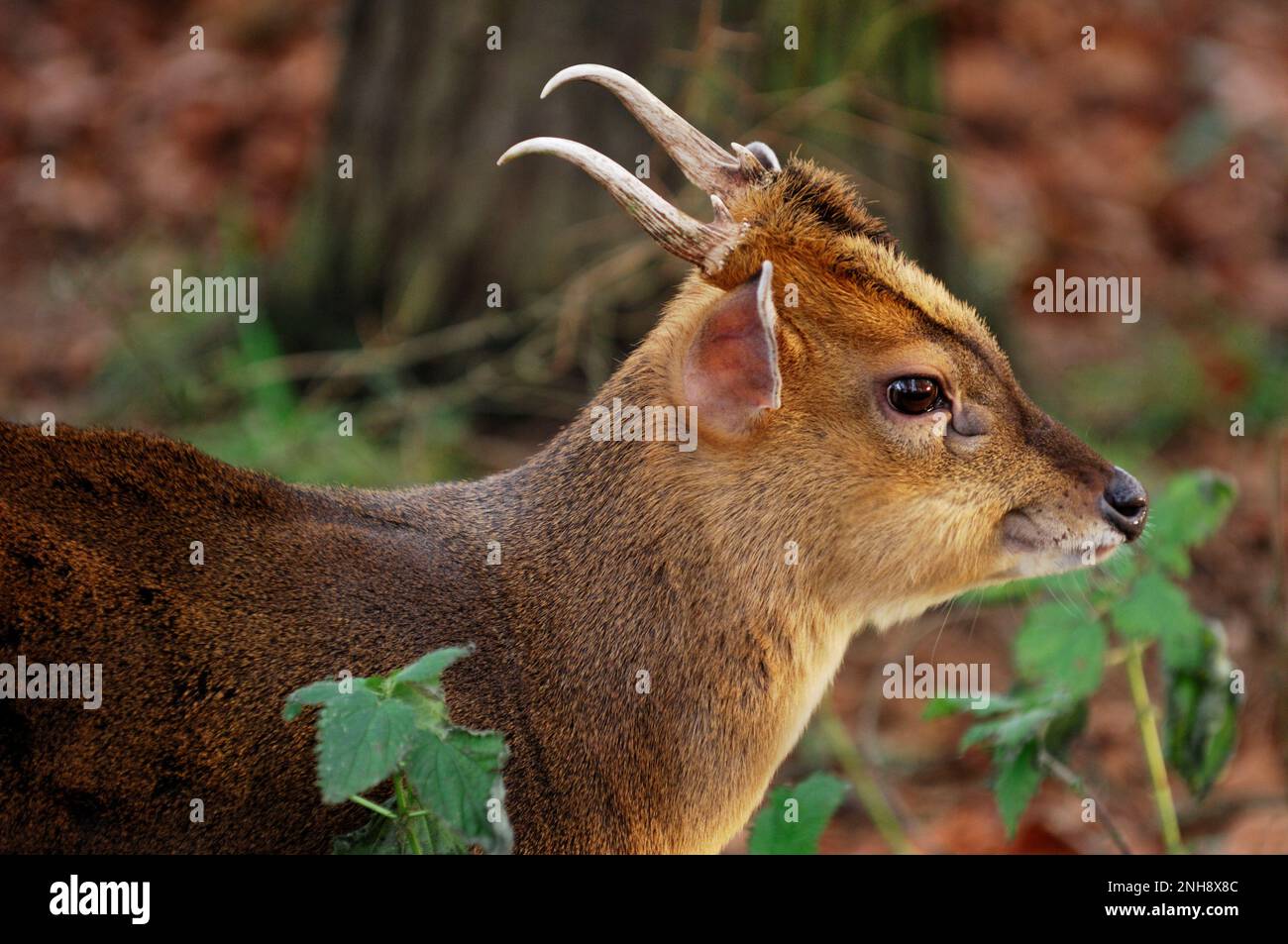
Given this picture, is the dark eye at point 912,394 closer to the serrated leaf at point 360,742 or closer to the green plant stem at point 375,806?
the serrated leaf at point 360,742

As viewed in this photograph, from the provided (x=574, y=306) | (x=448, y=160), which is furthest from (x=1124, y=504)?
(x=448, y=160)

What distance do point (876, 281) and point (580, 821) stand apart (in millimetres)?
1582

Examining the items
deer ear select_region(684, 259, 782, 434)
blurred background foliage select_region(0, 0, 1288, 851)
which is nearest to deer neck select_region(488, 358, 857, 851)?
deer ear select_region(684, 259, 782, 434)

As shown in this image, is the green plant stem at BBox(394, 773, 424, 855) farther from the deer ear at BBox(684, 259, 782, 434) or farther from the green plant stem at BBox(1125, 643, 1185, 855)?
the green plant stem at BBox(1125, 643, 1185, 855)

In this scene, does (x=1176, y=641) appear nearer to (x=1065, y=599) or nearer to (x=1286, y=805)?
(x=1065, y=599)

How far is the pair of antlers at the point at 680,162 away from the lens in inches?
151

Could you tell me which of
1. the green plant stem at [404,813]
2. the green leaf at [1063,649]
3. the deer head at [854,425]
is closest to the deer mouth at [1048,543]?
the deer head at [854,425]

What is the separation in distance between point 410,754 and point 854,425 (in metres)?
1.45

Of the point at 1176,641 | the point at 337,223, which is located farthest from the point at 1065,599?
the point at 337,223

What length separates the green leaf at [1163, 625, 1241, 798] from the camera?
4.98m

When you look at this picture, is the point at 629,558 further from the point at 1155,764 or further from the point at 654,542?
the point at 1155,764

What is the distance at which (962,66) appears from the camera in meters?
12.3

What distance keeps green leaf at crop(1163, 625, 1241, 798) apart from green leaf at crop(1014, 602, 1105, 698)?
315mm

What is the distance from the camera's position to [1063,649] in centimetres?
489
